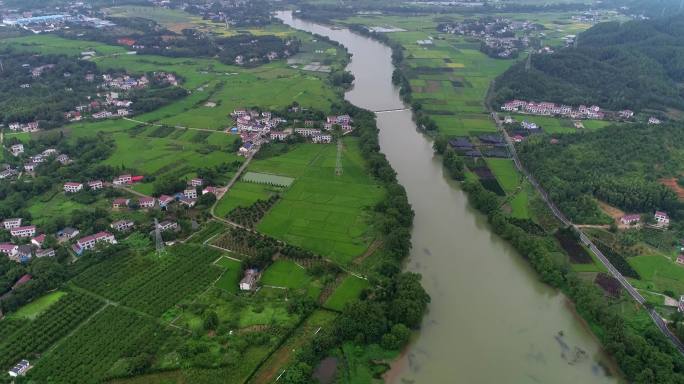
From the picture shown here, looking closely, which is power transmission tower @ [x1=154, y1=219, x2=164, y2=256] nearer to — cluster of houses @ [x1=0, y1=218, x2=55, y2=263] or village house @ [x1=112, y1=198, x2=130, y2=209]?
cluster of houses @ [x1=0, y1=218, x2=55, y2=263]

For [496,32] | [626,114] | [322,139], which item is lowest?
[322,139]

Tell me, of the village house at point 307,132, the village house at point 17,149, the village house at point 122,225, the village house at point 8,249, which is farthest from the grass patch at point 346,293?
the village house at point 17,149

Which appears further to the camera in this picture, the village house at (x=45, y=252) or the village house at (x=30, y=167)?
the village house at (x=30, y=167)

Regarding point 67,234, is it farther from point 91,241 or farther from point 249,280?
point 249,280

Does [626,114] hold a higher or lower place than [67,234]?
higher

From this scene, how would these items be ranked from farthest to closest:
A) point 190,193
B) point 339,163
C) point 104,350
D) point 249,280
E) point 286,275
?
point 339,163 < point 190,193 < point 286,275 < point 249,280 < point 104,350

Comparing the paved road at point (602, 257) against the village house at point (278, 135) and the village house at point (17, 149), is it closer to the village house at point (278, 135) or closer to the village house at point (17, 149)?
the village house at point (278, 135)

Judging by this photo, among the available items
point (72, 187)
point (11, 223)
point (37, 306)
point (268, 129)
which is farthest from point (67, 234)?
point (268, 129)
